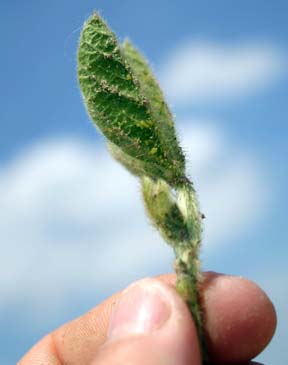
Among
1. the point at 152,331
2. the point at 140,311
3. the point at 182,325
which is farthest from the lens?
the point at 140,311

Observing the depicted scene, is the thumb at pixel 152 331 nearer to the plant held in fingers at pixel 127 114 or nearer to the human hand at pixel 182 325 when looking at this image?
the human hand at pixel 182 325

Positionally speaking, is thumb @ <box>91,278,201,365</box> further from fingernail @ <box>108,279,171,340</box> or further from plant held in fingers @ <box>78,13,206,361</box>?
plant held in fingers @ <box>78,13,206,361</box>

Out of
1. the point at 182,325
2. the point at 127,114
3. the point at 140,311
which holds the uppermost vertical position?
the point at 127,114

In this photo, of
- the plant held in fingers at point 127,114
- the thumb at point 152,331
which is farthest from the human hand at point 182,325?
the plant held in fingers at point 127,114

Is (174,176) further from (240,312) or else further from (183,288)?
(240,312)

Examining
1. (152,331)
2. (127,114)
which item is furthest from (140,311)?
(127,114)

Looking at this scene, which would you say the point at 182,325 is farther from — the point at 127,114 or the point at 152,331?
the point at 127,114

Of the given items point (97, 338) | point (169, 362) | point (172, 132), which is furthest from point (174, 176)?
point (97, 338)
